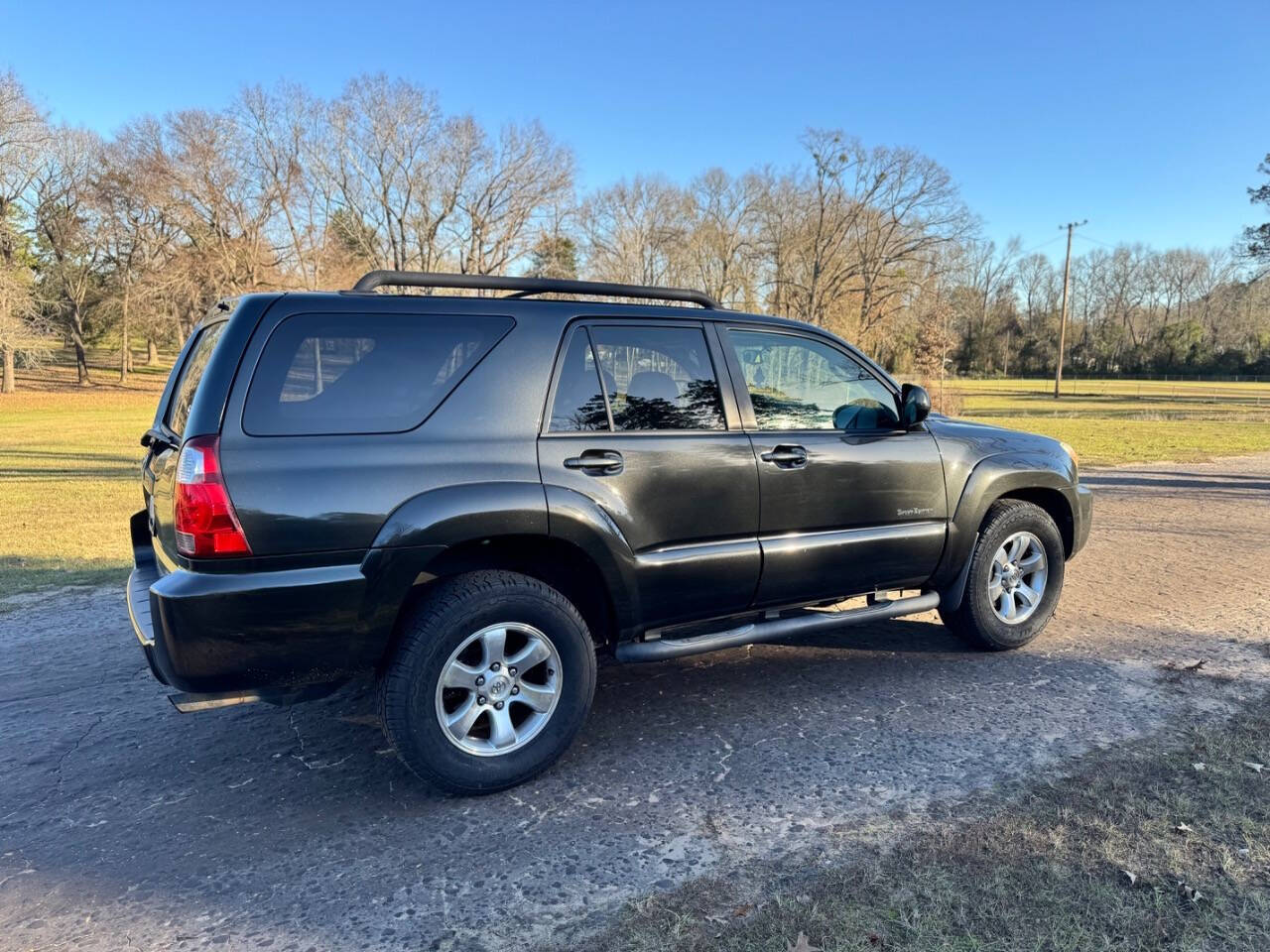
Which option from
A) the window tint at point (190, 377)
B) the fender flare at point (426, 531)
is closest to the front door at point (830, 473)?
the fender flare at point (426, 531)

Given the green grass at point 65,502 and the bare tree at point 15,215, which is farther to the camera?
the bare tree at point 15,215

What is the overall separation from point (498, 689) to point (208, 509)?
1.26m

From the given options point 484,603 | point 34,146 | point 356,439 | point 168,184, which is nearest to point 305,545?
point 356,439

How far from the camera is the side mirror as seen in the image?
169 inches

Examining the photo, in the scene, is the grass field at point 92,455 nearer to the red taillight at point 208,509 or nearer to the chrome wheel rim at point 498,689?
the red taillight at point 208,509

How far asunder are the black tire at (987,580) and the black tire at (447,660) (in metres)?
2.39

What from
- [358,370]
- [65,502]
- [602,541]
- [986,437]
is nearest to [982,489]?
[986,437]

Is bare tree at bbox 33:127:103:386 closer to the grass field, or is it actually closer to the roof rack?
the grass field

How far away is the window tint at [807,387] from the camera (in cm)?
404

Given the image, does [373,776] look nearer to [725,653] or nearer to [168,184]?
[725,653]

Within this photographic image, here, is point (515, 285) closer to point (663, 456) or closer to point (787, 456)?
point (663, 456)

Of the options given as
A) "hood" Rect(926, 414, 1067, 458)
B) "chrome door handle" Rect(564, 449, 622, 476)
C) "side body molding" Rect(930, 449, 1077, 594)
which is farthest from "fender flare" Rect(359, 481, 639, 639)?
"hood" Rect(926, 414, 1067, 458)

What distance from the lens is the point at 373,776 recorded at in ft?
11.2

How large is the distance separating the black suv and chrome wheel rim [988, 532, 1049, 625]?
0.50 metres
